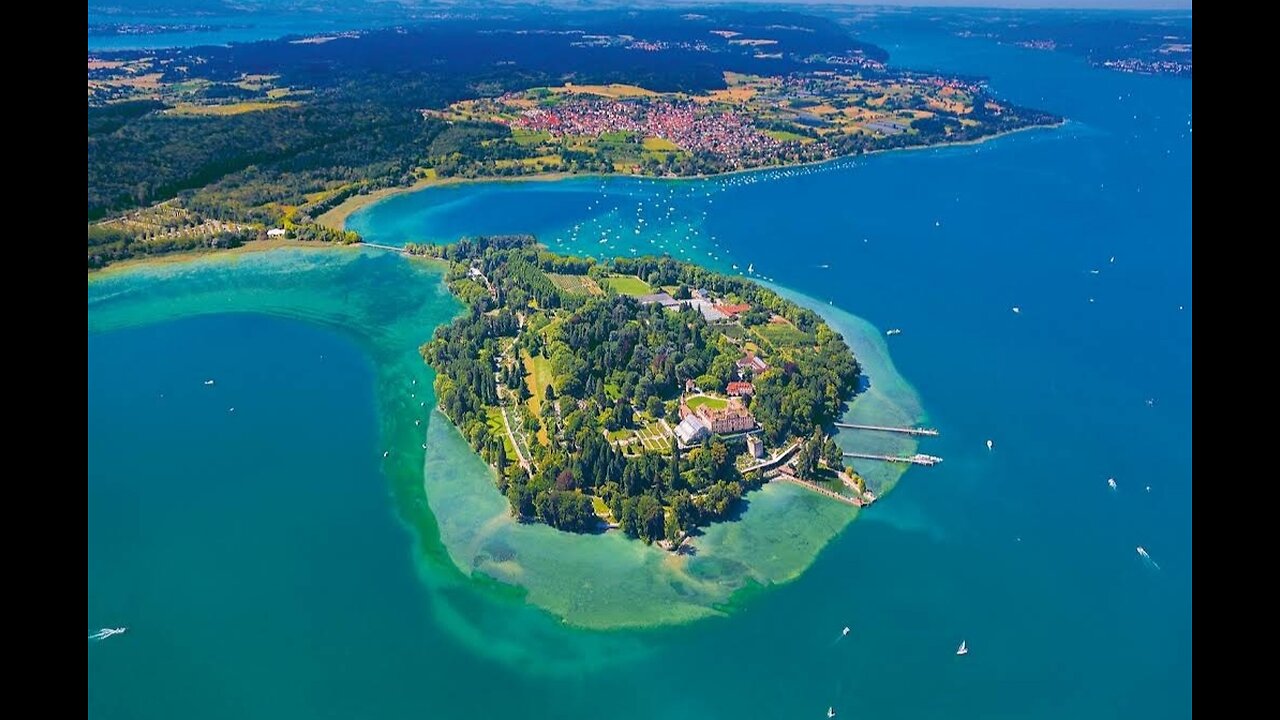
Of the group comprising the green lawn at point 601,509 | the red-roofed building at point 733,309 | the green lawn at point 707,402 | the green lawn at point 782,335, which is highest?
the red-roofed building at point 733,309

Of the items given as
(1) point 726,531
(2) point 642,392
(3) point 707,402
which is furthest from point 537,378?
(1) point 726,531

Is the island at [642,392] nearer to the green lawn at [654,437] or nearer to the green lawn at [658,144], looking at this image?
the green lawn at [654,437]

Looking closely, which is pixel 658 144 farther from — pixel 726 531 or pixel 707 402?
pixel 726 531

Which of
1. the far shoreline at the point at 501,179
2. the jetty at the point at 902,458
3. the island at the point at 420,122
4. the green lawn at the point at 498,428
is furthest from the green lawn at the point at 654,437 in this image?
the far shoreline at the point at 501,179

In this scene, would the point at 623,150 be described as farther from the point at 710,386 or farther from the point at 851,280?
the point at 710,386

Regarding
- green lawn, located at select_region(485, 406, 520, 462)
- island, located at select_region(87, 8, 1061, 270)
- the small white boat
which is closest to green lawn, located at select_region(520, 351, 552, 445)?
green lawn, located at select_region(485, 406, 520, 462)

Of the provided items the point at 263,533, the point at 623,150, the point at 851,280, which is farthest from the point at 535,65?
the point at 263,533
